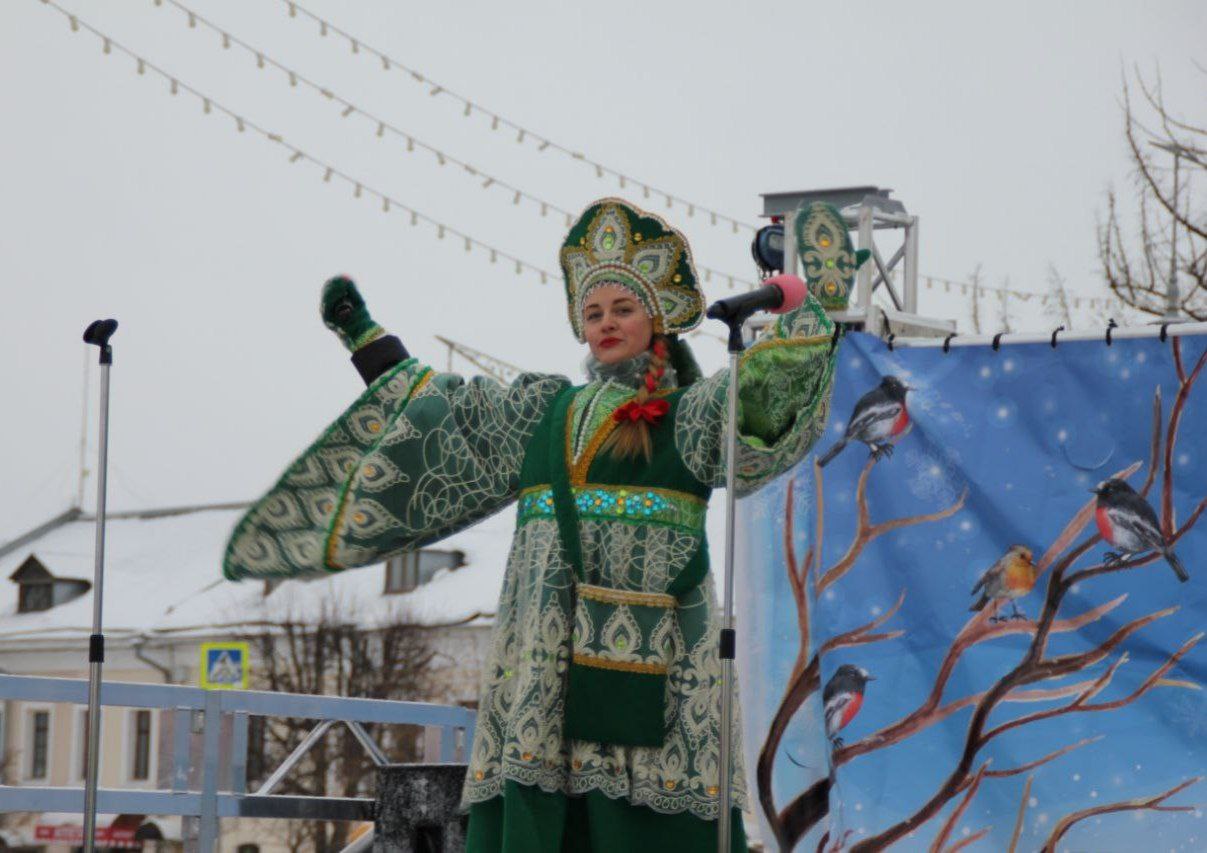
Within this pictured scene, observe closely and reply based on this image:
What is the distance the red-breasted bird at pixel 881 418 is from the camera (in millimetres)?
5582

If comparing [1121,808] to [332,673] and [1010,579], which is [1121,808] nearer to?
[1010,579]

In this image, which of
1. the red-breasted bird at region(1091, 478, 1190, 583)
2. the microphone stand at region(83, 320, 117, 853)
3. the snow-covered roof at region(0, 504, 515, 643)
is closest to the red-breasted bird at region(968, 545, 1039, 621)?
the red-breasted bird at region(1091, 478, 1190, 583)

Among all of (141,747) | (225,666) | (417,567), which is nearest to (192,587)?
(141,747)

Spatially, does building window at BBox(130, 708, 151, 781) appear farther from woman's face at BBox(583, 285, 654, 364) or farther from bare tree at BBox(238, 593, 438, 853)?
woman's face at BBox(583, 285, 654, 364)

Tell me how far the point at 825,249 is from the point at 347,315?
2162 mm

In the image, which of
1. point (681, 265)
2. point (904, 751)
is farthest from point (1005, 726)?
point (681, 265)

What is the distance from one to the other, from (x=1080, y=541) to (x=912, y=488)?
49cm

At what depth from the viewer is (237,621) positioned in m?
25.5

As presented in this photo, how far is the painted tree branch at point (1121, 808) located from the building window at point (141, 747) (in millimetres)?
22697

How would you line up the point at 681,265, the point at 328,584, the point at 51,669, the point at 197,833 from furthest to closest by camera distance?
the point at 51,669 → the point at 328,584 → the point at 197,833 → the point at 681,265

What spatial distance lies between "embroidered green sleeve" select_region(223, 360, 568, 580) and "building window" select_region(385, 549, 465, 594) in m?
21.8

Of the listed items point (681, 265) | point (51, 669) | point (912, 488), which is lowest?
point (51, 669)

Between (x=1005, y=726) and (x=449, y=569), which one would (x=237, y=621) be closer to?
(x=449, y=569)

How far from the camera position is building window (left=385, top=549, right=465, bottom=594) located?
2597 centimetres
